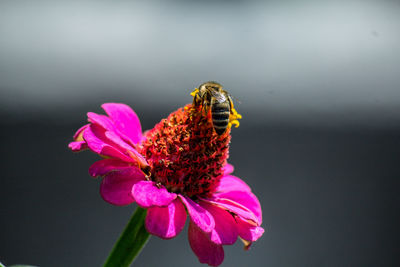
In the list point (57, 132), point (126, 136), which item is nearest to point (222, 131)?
point (126, 136)

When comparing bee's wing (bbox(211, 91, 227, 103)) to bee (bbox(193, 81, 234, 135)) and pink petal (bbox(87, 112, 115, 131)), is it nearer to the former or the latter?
bee (bbox(193, 81, 234, 135))

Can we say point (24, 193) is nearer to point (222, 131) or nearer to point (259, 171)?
point (259, 171)

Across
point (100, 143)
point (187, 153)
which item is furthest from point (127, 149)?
point (187, 153)

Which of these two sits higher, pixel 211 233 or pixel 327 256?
pixel 327 256

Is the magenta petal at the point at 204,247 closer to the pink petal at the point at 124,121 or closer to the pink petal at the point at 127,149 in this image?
the pink petal at the point at 127,149

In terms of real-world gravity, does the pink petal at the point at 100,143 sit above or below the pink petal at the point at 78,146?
above

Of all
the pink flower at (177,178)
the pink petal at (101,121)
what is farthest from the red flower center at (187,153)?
the pink petal at (101,121)

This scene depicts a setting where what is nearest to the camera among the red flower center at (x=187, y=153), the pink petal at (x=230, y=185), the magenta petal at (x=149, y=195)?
the magenta petal at (x=149, y=195)

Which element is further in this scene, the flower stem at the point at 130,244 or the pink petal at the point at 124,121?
the pink petal at the point at 124,121
